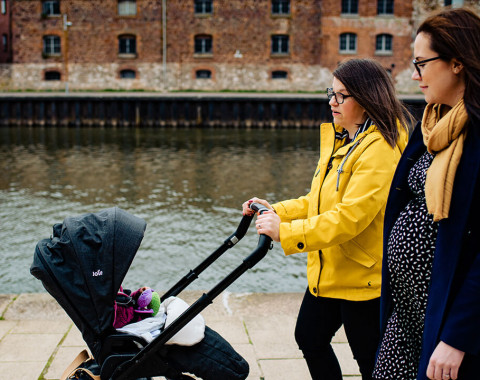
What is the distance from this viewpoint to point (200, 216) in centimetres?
998

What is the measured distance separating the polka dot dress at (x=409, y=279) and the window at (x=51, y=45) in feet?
116

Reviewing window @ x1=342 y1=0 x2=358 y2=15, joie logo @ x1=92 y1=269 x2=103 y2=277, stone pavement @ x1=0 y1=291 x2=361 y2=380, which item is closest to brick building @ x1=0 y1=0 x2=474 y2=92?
window @ x1=342 y1=0 x2=358 y2=15

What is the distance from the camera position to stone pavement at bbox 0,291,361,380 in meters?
3.40

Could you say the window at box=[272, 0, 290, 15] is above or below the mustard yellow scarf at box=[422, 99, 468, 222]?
above

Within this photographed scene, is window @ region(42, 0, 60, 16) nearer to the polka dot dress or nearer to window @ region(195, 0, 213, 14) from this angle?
window @ region(195, 0, 213, 14)

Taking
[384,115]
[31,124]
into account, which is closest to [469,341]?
[384,115]

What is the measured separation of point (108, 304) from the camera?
2.45 m

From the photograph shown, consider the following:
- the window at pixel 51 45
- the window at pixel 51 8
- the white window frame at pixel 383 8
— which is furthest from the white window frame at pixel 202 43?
the white window frame at pixel 383 8

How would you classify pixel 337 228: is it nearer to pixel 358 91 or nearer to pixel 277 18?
pixel 358 91

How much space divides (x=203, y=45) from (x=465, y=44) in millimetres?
33646

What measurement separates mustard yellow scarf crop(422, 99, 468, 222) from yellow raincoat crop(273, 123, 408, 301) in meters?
0.59

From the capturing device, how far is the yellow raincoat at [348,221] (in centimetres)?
240

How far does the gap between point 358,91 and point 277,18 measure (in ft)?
108

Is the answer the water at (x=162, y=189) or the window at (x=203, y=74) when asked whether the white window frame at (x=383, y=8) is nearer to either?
the window at (x=203, y=74)
